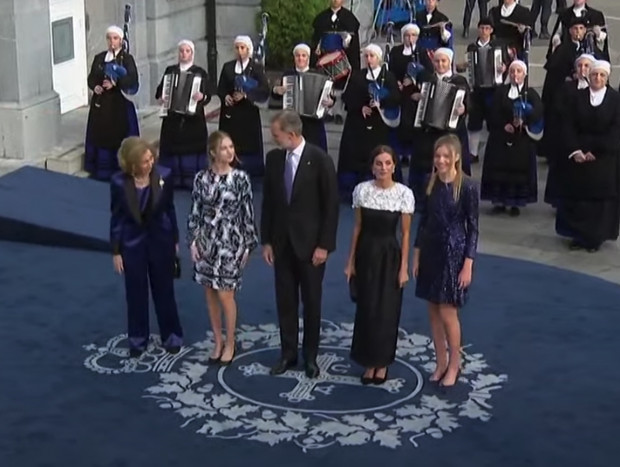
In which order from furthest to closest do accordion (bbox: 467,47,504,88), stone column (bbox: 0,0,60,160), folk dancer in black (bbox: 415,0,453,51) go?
1. folk dancer in black (bbox: 415,0,453,51)
2. accordion (bbox: 467,47,504,88)
3. stone column (bbox: 0,0,60,160)

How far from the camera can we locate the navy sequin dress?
818 cm

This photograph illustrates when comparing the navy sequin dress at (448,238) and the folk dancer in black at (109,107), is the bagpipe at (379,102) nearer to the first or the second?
the folk dancer in black at (109,107)

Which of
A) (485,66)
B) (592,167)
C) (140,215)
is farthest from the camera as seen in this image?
(485,66)

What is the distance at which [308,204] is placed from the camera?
835cm

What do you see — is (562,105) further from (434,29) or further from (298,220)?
(298,220)

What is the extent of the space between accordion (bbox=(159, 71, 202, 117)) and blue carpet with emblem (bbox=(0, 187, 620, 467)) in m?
2.83

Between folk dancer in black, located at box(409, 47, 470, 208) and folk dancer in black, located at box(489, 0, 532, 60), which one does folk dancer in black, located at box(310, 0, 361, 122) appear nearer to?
folk dancer in black, located at box(489, 0, 532, 60)

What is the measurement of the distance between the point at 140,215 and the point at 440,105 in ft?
14.2

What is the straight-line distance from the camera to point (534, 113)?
12.3m

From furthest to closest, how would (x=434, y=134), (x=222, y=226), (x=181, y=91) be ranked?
(x=181, y=91)
(x=434, y=134)
(x=222, y=226)

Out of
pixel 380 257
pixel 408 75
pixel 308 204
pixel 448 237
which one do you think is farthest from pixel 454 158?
pixel 408 75

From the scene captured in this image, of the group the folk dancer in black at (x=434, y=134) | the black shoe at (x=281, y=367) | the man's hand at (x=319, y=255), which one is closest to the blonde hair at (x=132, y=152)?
the man's hand at (x=319, y=255)

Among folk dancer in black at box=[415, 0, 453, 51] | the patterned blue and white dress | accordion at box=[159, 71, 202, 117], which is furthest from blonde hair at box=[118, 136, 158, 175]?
folk dancer in black at box=[415, 0, 453, 51]

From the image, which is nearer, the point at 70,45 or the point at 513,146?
the point at 513,146
